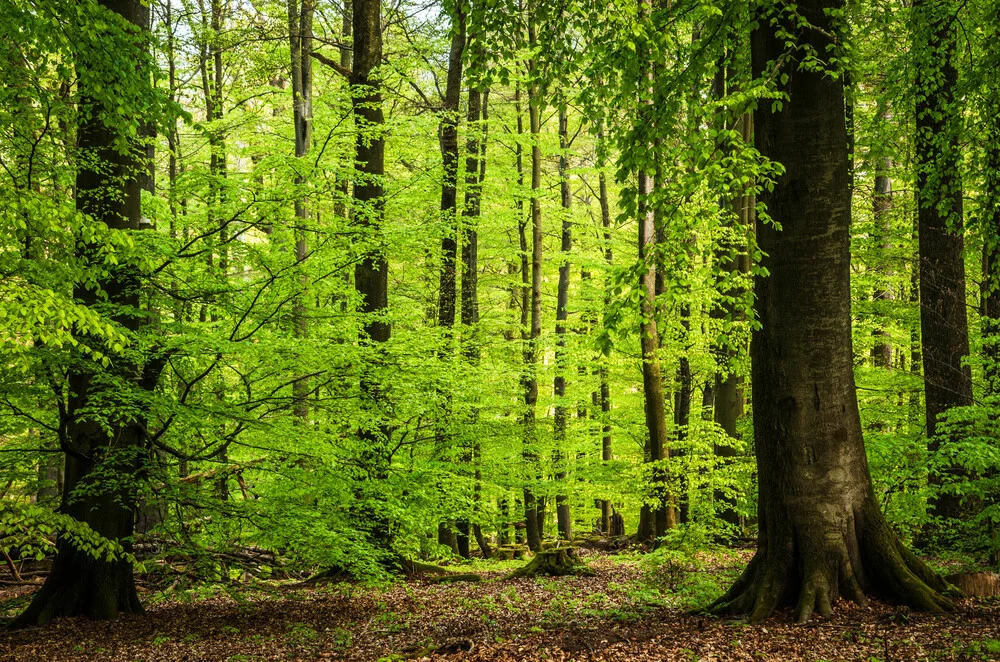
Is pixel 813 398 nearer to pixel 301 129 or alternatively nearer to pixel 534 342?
pixel 301 129

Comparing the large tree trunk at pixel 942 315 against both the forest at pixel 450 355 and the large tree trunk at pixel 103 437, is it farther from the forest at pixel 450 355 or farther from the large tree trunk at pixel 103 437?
the large tree trunk at pixel 103 437

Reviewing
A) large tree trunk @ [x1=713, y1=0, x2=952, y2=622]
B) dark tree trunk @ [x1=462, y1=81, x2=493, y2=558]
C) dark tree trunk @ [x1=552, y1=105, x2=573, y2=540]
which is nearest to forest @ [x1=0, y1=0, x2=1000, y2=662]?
large tree trunk @ [x1=713, y1=0, x2=952, y2=622]

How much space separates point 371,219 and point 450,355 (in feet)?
11.3

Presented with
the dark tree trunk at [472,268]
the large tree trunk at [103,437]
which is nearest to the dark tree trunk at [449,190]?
the dark tree trunk at [472,268]

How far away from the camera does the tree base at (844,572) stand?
545 centimetres

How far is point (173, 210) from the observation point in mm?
9094

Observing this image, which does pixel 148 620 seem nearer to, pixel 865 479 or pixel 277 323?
pixel 277 323

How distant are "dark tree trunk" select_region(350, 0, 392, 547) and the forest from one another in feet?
0.22

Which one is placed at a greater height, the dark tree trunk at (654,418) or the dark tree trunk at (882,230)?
the dark tree trunk at (882,230)

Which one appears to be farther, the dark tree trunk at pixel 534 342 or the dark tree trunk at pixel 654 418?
the dark tree trunk at pixel 534 342

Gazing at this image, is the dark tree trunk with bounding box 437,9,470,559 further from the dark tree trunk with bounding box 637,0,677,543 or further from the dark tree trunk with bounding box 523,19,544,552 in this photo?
the dark tree trunk with bounding box 637,0,677,543

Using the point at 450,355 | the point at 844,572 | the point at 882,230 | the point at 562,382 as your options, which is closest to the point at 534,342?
the point at 562,382

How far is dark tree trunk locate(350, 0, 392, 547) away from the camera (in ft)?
27.0

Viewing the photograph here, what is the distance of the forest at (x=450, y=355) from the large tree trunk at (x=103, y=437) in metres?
0.04
